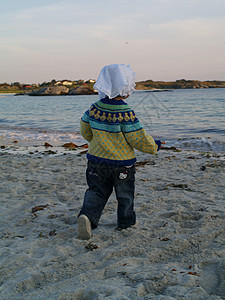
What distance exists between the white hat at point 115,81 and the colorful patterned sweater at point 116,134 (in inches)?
4.5

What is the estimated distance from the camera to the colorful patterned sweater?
294 centimetres

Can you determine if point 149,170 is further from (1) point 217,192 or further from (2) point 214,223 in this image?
(2) point 214,223

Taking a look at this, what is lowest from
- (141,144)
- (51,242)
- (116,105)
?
(51,242)

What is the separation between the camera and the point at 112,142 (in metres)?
3.00

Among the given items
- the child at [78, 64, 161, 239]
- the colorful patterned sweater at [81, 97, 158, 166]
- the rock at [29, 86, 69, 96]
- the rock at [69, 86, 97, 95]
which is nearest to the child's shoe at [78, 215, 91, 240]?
the child at [78, 64, 161, 239]

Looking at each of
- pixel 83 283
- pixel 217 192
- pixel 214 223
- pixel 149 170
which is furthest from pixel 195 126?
pixel 83 283

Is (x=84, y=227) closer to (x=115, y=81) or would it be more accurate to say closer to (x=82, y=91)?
(x=115, y=81)

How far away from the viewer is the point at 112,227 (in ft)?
11.0

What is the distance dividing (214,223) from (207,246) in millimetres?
528

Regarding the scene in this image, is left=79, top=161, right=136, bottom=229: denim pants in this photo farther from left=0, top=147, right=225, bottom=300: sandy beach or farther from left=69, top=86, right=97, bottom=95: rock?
left=69, top=86, right=97, bottom=95: rock

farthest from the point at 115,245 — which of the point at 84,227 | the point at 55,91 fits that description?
the point at 55,91

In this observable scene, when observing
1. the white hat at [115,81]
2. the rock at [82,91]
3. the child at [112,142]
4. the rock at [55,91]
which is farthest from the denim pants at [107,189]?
the rock at [55,91]

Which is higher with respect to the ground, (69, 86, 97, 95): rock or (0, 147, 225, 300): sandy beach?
(69, 86, 97, 95): rock

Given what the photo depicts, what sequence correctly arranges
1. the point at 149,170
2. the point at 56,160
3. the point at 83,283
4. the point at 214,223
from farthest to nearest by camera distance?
the point at 56,160 → the point at 149,170 → the point at 214,223 → the point at 83,283
